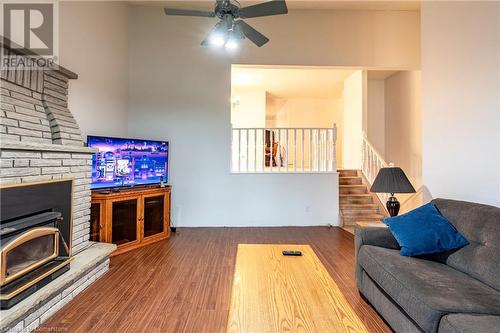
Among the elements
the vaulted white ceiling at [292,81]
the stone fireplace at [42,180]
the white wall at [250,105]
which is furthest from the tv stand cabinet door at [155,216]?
the white wall at [250,105]

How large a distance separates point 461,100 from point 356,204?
290 centimetres

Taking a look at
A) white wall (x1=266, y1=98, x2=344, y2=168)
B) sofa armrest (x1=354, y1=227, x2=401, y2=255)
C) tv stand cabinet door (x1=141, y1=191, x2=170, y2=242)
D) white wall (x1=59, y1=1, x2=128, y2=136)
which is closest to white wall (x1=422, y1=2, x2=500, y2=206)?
sofa armrest (x1=354, y1=227, x2=401, y2=255)

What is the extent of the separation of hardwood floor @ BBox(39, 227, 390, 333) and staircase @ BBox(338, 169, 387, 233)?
77 cm

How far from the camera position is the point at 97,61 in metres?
3.92

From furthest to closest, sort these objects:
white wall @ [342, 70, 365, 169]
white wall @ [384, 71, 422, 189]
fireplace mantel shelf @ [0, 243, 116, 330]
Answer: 1. white wall @ [342, 70, 365, 169]
2. white wall @ [384, 71, 422, 189]
3. fireplace mantel shelf @ [0, 243, 116, 330]

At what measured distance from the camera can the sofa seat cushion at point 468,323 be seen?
124 cm

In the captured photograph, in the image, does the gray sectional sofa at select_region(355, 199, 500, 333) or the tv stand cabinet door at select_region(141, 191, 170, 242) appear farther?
the tv stand cabinet door at select_region(141, 191, 170, 242)

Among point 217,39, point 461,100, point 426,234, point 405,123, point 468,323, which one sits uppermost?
point 217,39

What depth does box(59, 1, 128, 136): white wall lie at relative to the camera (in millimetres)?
3365

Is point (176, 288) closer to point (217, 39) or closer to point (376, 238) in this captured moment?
point (376, 238)

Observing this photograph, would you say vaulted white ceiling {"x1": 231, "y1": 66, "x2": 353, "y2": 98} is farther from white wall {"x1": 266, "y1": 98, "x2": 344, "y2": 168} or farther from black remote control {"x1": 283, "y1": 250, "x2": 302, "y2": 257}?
black remote control {"x1": 283, "y1": 250, "x2": 302, "y2": 257}

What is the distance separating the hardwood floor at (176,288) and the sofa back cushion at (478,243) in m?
0.73

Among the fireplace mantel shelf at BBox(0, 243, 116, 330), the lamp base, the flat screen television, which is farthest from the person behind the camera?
the flat screen television

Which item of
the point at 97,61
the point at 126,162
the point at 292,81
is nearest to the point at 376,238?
the point at 126,162
